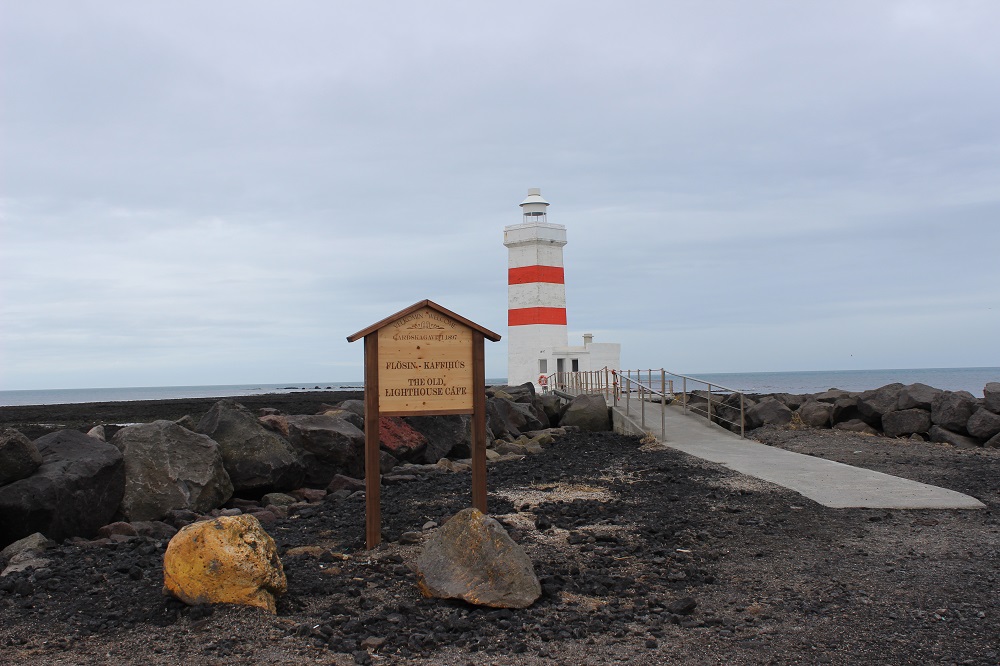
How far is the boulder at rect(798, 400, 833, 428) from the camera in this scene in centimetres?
1772

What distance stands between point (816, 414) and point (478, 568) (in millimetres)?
13808

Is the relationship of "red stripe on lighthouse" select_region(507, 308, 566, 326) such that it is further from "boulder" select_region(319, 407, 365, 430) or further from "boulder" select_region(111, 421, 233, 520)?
"boulder" select_region(111, 421, 233, 520)

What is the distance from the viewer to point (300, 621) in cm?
549

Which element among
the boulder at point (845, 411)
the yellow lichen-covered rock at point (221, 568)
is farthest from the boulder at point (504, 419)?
the yellow lichen-covered rock at point (221, 568)

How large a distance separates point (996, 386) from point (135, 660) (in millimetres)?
17657

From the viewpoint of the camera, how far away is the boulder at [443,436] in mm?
14648

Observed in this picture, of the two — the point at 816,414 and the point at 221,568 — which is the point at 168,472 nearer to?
the point at 221,568

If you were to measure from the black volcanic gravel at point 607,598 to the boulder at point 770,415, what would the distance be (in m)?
9.43

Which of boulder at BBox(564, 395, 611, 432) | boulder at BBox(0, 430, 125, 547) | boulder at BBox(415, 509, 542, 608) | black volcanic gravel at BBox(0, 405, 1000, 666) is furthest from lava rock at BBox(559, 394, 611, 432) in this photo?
boulder at BBox(415, 509, 542, 608)

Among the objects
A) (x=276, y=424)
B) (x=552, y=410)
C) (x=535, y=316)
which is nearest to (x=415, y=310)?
(x=276, y=424)

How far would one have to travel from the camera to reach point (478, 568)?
579 centimetres

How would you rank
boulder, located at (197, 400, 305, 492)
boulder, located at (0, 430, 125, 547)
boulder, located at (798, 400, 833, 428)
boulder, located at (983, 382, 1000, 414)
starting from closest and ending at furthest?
1. boulder, located at (0, 430, 125, 547)
2. boulder, located at (197, 400, 305, 492)
3. boulder, located at (983, 382, 1000, 414)
4. boulder, located at (798, 400, 833, 428)

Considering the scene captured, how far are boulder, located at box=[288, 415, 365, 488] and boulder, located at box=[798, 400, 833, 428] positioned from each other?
9.96 meters

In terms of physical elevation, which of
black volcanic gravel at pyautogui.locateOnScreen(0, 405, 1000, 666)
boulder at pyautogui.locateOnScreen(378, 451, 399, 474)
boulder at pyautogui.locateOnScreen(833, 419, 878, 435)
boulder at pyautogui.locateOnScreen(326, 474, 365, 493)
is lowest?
black volcanic gravel at pyautogui.locateOnScreen(0, 405, 1000, 666)
